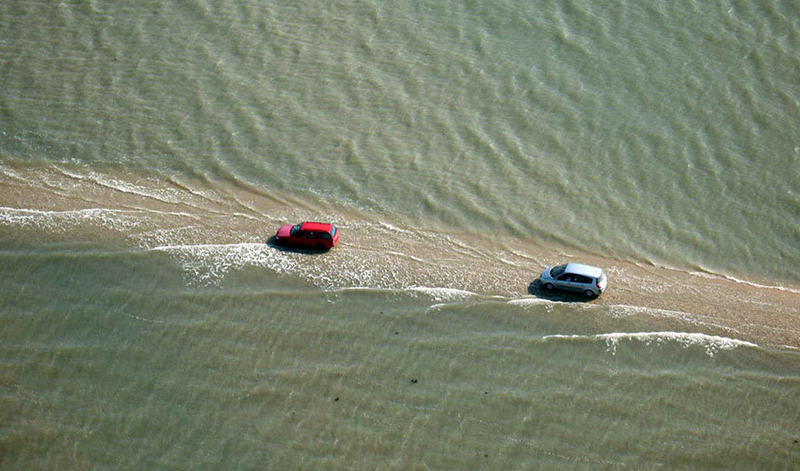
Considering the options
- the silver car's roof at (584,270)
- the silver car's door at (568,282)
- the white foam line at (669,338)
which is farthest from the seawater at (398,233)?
the silver car's roof at (584,270)

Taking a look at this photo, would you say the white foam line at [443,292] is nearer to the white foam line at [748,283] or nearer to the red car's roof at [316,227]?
the red car's roof at [316,227]

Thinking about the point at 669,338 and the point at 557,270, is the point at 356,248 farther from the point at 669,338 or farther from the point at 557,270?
the point at 669,338

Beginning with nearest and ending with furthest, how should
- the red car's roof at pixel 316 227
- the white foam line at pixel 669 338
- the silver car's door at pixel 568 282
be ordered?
the white foam line at pixel 669 338 < the silver car's door at pixel 568 282 < the red car's roof at pixel 316 227

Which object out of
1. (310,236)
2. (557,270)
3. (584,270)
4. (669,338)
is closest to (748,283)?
(669,338)

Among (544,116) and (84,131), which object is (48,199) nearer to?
(84,131)

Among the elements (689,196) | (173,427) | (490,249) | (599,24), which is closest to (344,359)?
(173,427)

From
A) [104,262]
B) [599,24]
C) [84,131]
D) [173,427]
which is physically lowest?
[173,427]
